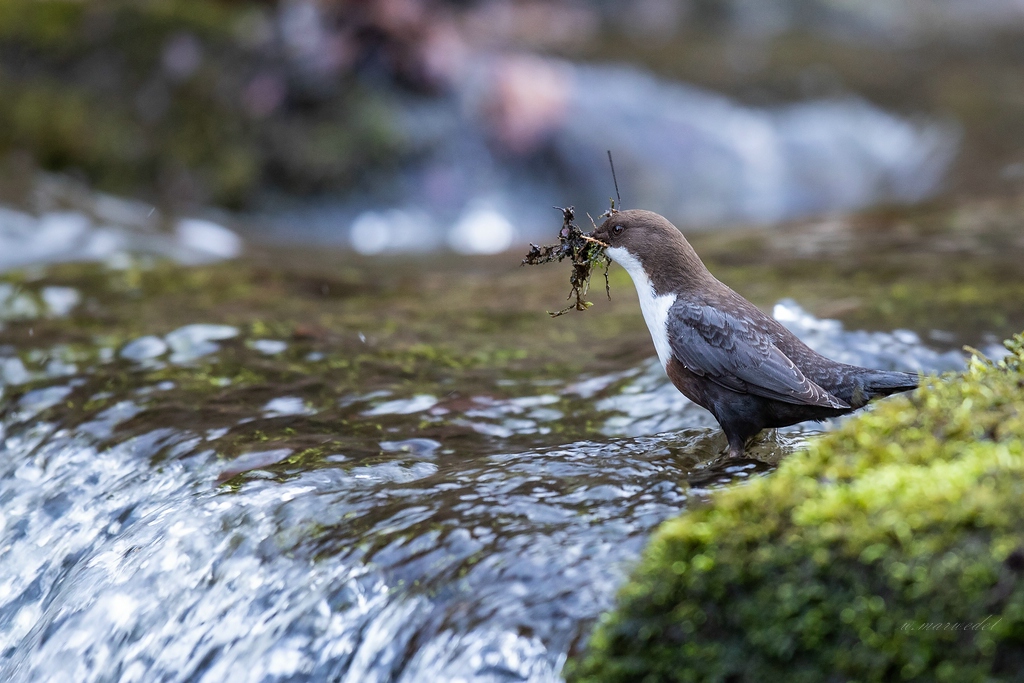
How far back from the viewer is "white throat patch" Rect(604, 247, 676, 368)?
3521mm

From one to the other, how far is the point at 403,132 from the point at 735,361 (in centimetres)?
694

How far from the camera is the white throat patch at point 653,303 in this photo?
352cm

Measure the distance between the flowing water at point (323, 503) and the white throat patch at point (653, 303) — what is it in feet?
1.14

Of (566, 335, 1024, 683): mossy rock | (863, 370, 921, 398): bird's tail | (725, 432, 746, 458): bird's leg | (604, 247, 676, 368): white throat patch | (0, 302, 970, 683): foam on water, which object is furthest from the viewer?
(604, 247, 676, 368): white throat patch

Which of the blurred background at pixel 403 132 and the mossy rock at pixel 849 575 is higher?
the blurred background at pixel 403 132

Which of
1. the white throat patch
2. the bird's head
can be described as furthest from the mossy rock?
the bird's head

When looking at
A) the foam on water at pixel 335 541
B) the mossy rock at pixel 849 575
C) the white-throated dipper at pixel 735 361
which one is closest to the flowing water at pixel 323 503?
the foam on water at pixel 335 541

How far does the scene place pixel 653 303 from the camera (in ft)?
12.0

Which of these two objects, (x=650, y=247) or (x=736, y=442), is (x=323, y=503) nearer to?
(x=736, y=442)

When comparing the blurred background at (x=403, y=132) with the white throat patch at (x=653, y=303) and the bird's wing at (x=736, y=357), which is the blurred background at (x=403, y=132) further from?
the bird's wing at (x=736, y=357)

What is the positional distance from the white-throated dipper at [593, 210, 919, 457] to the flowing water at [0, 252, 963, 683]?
0.19 meters

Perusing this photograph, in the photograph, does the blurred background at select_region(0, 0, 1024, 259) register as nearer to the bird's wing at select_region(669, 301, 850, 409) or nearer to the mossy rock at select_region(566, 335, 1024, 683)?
the bird's wing at select_region(669, 301, 850, 409)

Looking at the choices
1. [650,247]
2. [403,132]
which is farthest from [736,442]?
[403,132]

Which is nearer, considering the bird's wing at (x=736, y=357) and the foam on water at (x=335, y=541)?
the foam on water at (x=335, y=541)
